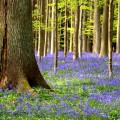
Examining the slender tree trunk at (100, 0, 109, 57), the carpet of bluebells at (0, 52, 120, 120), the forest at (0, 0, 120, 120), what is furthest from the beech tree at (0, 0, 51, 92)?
the slender tree trunk at (100, 0, 109, 57)

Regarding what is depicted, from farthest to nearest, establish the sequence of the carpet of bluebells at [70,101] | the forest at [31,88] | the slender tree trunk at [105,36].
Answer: the slender tree trunk at [105,36], the forest at [31,88], the carpet of bluebells at [70,101]

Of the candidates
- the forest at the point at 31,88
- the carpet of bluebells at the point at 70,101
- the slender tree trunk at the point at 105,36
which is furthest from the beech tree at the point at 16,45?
the slender tree trunk at the point at 105,36

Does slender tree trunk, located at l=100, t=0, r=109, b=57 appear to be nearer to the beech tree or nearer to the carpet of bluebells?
the carpet of bluebells

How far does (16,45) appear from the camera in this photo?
426 inches

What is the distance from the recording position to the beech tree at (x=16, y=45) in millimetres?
10719

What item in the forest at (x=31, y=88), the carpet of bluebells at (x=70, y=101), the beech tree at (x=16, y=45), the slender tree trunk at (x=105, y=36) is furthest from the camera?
the slender tree trunk at (x=105, y=36)

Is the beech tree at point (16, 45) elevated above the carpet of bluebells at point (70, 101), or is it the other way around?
the beech tree at point (16, 45)

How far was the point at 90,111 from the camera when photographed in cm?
787

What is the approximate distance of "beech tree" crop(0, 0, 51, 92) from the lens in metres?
10.7

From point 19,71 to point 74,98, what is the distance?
7.24 feet

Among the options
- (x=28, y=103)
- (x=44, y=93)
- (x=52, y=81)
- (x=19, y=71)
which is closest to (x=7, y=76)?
(x=19, y=71)

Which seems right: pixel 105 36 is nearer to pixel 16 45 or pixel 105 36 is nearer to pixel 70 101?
pixel 16 45

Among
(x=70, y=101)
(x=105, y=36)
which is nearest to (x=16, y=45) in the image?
(x=70, y=101)

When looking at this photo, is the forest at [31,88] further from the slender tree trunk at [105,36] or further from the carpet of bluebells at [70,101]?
the slender tree trunk at [105,36]
